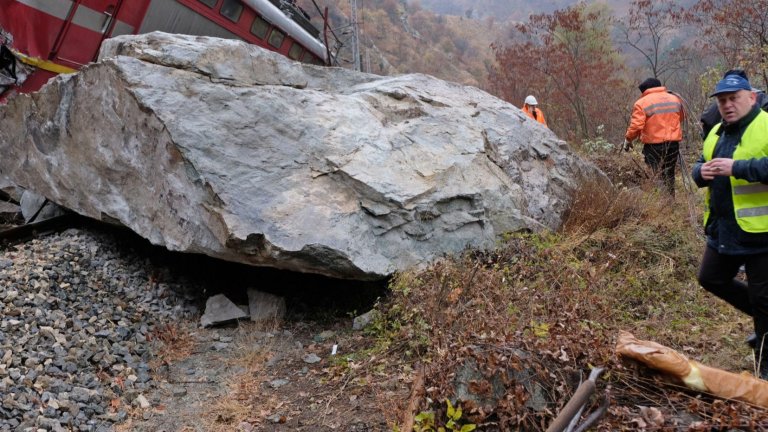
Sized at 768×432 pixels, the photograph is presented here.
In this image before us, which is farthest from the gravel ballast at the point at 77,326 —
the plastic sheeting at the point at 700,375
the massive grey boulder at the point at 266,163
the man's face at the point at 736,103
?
the man's face at the point at 736,103

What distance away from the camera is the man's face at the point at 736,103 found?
3.04 metres

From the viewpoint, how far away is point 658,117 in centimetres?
668

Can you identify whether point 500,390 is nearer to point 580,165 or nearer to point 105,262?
point 105,262

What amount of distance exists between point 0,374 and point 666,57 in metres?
17.1

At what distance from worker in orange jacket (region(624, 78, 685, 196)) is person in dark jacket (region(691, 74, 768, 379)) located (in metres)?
3.62

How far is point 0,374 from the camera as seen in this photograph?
11.7 ft

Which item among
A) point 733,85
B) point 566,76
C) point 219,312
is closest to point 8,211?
point 219,312

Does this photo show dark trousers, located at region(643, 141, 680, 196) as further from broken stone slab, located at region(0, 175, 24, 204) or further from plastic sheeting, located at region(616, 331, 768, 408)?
broken stone slab, located at region(0, 175, 24, 204)

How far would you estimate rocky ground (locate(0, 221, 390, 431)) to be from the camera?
11.7ft

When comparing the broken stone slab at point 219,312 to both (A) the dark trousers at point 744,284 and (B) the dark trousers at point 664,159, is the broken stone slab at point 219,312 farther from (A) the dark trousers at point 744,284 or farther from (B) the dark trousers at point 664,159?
(B) the dark trousers at point 664,159

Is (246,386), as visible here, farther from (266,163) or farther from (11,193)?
(11,193)

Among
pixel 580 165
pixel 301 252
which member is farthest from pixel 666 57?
pixel 301 252

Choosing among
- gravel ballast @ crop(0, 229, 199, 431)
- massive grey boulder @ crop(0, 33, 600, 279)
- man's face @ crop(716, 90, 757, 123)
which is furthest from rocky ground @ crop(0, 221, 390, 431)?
man's face @ crop(716, 90, 757, 123)

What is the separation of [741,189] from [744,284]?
713 millimetres
